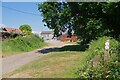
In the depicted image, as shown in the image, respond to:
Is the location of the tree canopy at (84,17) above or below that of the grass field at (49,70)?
above

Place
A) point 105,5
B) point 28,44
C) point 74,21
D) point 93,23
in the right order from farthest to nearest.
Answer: point 28,44
point 74,21
point 93,23
point 105,5

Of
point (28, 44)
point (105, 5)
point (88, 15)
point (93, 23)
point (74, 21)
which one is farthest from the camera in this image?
point (28, 44)

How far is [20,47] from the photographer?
29.8 meters

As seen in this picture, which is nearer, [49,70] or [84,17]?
[49,70]

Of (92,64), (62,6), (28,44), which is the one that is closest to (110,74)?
(92,64)

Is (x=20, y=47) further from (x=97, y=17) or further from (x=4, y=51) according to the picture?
(x=97, y=17)

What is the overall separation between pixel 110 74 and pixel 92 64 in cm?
121

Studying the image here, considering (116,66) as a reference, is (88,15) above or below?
above

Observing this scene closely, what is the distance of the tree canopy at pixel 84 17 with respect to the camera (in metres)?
22.1

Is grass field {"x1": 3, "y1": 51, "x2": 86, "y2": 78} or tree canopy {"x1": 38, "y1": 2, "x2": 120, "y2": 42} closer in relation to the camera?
grass field {"x1": 3, "y1": 51, "x2": 86, "y2": 78}

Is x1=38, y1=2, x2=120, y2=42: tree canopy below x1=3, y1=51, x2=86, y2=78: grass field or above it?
above

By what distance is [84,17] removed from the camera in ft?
82.1

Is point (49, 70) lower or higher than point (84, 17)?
lower

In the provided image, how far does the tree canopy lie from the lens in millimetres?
22139
